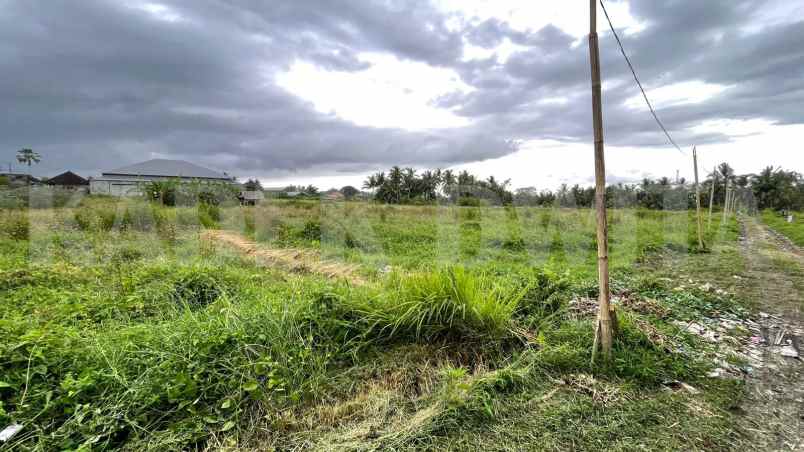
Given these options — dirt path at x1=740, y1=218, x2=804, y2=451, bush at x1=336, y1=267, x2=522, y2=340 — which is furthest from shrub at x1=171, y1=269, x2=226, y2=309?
dirt path at x1=740, y1=218, x2=804, y2=451

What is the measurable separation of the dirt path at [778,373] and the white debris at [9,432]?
3040mm

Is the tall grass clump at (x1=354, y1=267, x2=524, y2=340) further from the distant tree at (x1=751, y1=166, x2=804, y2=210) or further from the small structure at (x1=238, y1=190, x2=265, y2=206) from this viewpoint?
the distant tree at (x1=751, y1=166, x2=804, y2=210)

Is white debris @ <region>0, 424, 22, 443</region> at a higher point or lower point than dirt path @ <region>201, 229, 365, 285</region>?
lower

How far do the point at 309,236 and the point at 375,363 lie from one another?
5521mm

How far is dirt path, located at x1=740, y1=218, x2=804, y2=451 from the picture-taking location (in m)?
1.70

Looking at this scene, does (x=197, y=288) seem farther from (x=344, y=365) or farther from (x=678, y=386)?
(x=678, y=386)

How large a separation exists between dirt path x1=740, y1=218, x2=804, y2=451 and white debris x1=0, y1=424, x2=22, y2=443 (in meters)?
3.04

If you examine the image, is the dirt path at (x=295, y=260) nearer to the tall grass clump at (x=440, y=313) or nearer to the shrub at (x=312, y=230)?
the shrub at (x=312, y=230)

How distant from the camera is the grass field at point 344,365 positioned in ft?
5.35

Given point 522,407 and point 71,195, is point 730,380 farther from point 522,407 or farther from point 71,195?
point 71,195

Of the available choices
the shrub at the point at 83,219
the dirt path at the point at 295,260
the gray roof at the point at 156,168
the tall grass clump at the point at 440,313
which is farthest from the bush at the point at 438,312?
the gray roof at the point at 156,168

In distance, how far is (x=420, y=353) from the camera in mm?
2283

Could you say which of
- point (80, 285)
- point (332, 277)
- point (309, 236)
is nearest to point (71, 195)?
point (309, 236)

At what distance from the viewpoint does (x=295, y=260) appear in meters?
5.08
